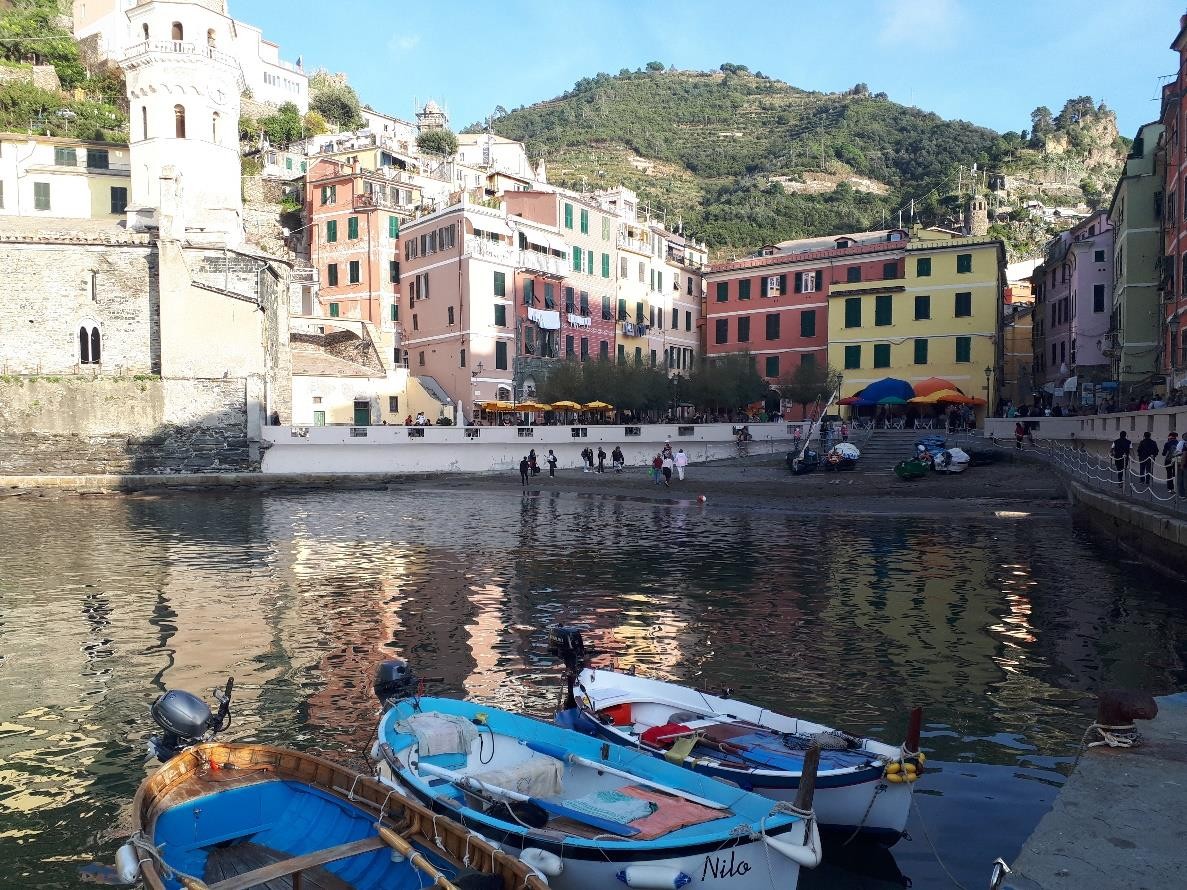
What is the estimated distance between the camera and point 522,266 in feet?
183

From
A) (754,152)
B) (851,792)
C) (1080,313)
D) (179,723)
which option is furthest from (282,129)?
(754,152)

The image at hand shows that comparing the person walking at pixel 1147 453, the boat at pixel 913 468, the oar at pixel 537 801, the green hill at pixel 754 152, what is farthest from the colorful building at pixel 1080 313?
the oar at pixel 537 801

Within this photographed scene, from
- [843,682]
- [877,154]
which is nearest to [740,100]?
[877,154]

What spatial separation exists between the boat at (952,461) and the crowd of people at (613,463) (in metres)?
10.6

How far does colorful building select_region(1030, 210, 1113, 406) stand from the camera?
49.2 m

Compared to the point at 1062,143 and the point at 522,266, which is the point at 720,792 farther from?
the point at 1062,143

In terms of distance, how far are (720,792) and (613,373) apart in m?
45.2

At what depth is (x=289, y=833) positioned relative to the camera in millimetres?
7047

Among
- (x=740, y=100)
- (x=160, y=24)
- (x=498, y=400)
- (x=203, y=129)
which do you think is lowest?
(x=498, y=400)

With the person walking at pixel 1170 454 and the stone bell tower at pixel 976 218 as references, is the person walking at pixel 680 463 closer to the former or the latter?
the person walking at pixel 1170 454

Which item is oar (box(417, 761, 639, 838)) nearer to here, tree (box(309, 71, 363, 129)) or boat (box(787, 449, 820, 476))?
boat (box(787, 449, 820, 476))

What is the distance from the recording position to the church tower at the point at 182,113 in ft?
166

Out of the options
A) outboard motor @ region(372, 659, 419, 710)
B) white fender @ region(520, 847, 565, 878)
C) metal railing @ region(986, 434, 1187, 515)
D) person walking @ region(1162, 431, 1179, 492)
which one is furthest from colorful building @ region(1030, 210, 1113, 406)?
white fender @ region(520, 847, 565, 878)

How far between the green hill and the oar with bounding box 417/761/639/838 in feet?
297
